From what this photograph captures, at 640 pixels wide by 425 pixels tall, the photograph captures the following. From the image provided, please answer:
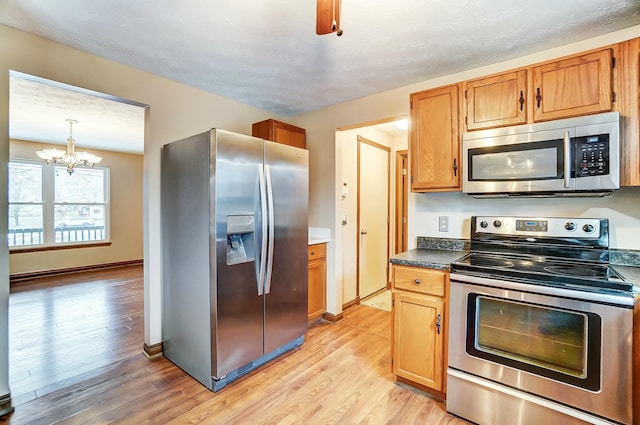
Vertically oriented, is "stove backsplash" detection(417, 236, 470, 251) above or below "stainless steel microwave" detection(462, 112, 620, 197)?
below

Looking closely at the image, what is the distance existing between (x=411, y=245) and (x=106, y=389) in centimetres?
268

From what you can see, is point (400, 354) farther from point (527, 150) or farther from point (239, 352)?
point (527, 150)

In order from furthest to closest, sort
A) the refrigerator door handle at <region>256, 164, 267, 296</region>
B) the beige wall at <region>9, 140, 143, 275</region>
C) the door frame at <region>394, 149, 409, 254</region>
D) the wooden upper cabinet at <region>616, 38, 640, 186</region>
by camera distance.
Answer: the beige wall at <region>9, 140, 143, 275</region> → the door frame at <region>394, 149, 409, 254</region> → the refrigerator door handle at <region>256, 164, 267, 296</region> → the wooden upper cabinet at <region>616, 38, 640, 186</region>

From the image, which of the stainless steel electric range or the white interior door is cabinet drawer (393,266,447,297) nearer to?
the stainless steel electric range

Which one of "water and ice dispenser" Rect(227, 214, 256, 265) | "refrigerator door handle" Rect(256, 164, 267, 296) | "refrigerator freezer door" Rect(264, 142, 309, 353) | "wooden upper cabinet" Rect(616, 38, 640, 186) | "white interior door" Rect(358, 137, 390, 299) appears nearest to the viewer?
"wooden upper cabinet" Rect(616, 38, 640, 186)

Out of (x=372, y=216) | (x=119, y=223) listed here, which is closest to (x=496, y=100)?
(x=372, y=216)

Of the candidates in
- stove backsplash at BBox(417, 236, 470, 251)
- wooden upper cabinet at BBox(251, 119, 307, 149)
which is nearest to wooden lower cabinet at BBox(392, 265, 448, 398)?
stove backsplash at BBox(417, 236, 470, 251)

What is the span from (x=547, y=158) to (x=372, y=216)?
2421mm

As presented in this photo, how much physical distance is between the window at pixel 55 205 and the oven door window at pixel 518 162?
6.97 m

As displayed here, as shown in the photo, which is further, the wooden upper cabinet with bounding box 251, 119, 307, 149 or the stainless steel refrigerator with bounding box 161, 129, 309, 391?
the wooden upper cabinet with bounding box 251, 119, 307, 149

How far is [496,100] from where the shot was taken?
6.54 ft

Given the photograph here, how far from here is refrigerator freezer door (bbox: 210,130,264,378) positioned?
2008mm

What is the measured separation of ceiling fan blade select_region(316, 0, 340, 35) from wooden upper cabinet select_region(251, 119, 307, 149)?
1.89 metres

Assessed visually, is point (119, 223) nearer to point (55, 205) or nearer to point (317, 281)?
point (55, 205)
